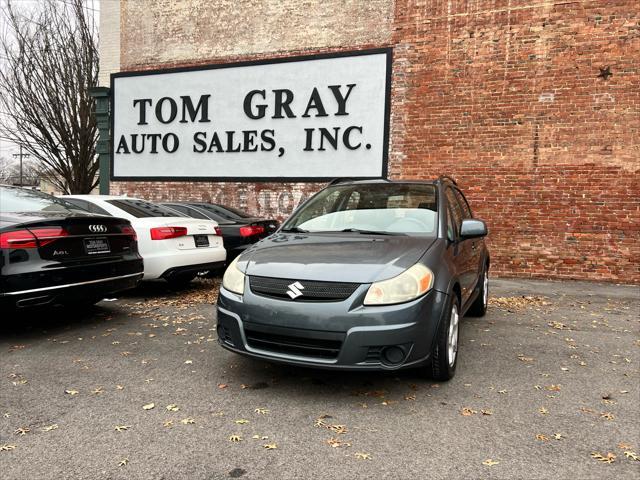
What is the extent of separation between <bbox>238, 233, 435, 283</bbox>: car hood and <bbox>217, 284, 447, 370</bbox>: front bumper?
17 centimetres

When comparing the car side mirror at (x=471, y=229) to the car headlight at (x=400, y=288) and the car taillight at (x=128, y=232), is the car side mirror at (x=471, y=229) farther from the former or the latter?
the car taillight at (x=128, y=232)

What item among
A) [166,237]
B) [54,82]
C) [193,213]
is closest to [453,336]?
[166,237]

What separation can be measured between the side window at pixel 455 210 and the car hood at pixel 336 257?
0.81m

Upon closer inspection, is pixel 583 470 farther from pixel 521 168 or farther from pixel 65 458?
pixel 521 168

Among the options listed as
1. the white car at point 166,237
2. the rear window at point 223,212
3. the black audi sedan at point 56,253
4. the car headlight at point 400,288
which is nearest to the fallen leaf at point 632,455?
the car headlight at point 400,288

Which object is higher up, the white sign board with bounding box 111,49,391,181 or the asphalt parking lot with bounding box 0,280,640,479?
the white sign board with bounding box 111,49,391,181

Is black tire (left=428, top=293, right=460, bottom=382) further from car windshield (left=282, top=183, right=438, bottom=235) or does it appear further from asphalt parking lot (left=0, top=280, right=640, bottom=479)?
car windshield (left=282, top=183, right=438, bottom=235)

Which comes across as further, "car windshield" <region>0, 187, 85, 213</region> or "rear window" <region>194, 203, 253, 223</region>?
"rear window" <region>194, 203, 253, 223</region>

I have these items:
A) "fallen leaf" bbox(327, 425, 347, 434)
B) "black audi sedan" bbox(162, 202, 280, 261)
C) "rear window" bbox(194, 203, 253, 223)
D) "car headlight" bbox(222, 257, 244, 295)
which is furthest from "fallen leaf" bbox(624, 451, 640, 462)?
"rear window" bbox(194, 203, 253, 223)

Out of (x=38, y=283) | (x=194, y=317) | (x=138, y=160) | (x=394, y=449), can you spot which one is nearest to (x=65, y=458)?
(x=394, y=449)

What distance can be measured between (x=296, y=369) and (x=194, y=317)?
2.27 m

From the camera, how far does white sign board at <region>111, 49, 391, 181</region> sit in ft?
35.3

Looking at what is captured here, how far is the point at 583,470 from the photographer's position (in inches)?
104

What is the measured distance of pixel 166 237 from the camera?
6.75 metres
